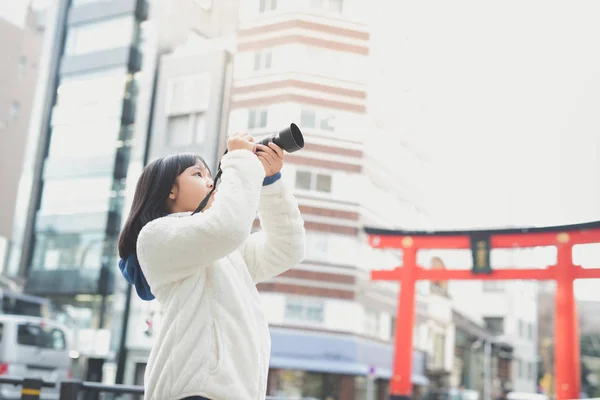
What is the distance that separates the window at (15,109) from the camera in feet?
33.5

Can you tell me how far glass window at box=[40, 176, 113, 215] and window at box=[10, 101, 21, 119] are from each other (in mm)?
1385

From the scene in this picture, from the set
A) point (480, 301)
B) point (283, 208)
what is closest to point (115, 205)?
point (283, 208)

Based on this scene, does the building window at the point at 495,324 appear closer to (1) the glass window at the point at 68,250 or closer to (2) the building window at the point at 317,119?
(2) the building window at the point at 317,119

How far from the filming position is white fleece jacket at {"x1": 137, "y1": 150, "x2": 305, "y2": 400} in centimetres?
77

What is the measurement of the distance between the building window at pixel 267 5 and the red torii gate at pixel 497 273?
3.36 m

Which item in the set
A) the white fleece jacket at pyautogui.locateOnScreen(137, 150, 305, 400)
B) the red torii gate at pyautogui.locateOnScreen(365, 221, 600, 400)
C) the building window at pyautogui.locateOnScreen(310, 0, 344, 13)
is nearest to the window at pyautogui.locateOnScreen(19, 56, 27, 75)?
the building window at pyautogui.locateOnScreen(310, 0, 344, 13)

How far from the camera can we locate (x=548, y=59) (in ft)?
11.9

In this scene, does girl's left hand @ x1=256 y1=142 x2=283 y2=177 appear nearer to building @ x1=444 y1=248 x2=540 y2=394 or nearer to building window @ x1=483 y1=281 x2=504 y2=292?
building @ x1=444 y1=248 x2=540 y2=394

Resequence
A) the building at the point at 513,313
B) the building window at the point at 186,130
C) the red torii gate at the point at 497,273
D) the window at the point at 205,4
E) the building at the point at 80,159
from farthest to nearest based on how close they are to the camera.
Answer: the building at the point at 513,313 → the building at the point at 80,159 → the building window at the point at 186,130 → the window at the point at 205,4 → the red torii gate at the point at 497,273

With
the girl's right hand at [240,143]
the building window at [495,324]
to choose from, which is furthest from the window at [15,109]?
the building window at [495,324]

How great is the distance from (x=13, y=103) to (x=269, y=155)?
1043cm

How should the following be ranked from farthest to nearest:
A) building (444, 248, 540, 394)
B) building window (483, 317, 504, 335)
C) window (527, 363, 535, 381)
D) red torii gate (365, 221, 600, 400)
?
window (527, 363, 535, 381), building window (483, 317, 504, 335), building (444, 248, 540, 394), red torii gate (365, 221, 600, 400)

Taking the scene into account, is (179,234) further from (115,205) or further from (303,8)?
(115,205)

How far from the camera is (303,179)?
8594 mm
